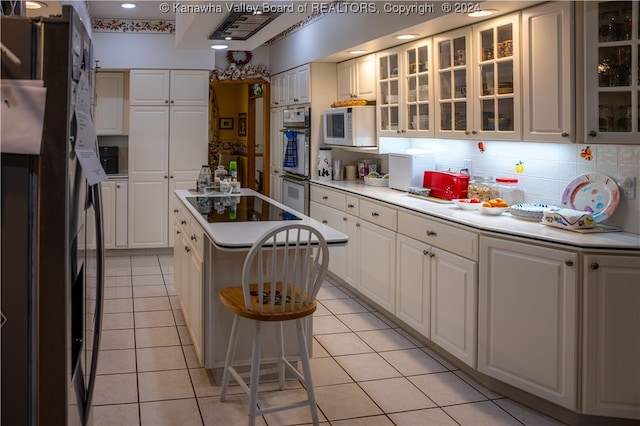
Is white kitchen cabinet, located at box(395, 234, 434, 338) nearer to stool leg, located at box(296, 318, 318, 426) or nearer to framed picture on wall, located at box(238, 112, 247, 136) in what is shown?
stool leg, located at box(296, 318, 318, 426)

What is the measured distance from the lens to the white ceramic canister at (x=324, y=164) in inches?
238

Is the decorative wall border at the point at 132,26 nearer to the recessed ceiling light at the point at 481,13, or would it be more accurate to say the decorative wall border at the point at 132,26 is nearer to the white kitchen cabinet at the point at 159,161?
the white kitchen cabinet at the point at 159,161

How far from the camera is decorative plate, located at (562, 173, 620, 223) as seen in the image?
3107 millimetres

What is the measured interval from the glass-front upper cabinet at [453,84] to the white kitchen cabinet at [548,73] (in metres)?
0.55

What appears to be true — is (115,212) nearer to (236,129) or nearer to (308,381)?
(236,129)

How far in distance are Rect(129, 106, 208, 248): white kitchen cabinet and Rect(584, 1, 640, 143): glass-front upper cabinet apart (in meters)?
4.81

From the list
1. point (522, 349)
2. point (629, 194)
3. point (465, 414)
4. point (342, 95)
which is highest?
point (342, 95)

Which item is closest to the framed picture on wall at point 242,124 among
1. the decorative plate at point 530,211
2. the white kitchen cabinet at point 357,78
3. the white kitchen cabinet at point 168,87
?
the white kitchen cabinet at point 168,87

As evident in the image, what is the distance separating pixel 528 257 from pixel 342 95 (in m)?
3.41

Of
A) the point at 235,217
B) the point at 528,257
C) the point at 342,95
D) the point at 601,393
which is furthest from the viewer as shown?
the point at 342,95

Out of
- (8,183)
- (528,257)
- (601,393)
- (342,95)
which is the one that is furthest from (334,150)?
(8,183)

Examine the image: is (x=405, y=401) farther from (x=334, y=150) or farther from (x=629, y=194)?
(x=334, y=150)

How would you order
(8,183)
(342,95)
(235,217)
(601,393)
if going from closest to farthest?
(8,183) → (601,393) → (235,217) → (342,95)

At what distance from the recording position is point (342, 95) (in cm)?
596
